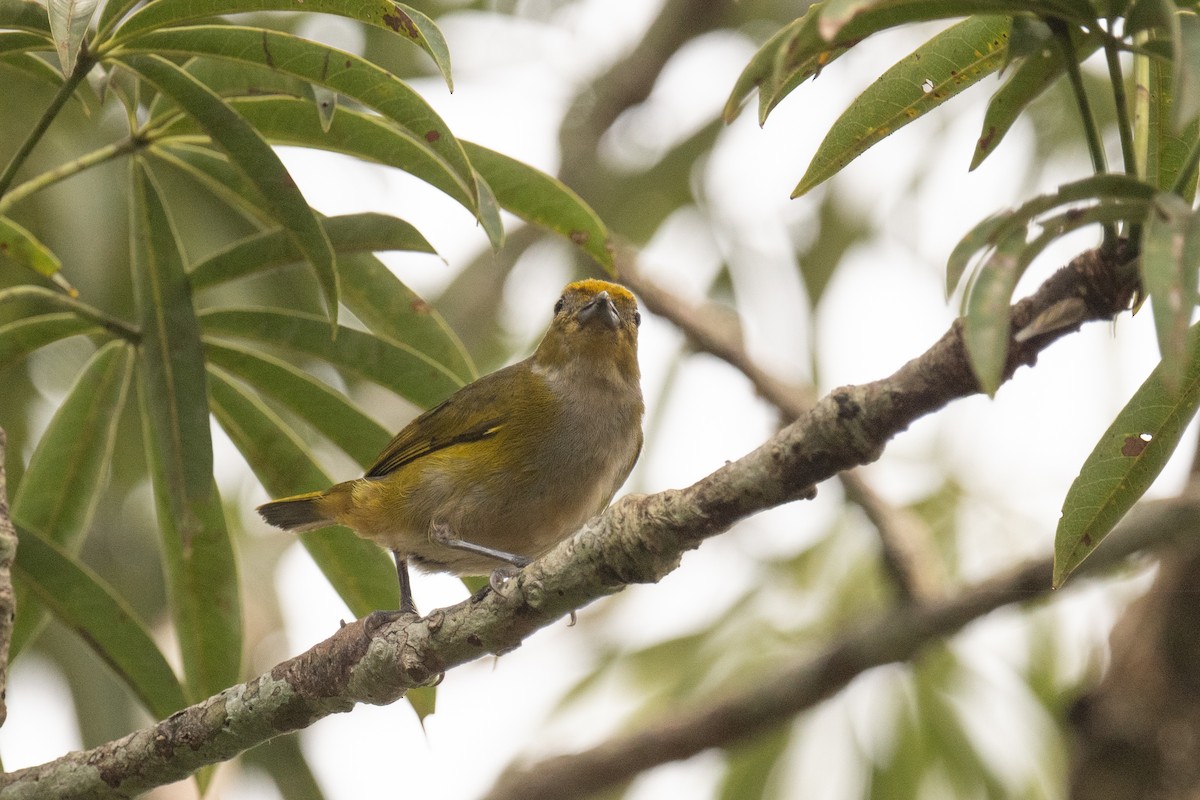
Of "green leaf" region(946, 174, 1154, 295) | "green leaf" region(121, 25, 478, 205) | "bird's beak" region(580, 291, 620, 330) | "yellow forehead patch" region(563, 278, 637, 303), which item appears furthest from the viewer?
"yellow forehead patch" region(563, 278, 637, 303)

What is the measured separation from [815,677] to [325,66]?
3187mm

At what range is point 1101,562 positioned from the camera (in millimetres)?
4727

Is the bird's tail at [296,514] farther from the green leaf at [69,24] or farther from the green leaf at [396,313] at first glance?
the green leaf at [69,24]

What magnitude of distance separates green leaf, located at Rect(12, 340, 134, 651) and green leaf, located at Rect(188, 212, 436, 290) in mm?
346

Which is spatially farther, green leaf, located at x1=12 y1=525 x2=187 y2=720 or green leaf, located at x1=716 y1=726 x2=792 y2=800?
green leaf, located at x1=716 y1=726 x2=792 y2=800

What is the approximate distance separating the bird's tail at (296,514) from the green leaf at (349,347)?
53 cm

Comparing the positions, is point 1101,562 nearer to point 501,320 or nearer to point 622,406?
point 622,406

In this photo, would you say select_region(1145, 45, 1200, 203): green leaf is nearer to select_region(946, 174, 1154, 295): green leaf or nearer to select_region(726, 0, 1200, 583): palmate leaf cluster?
select_region(726, 0, 1200, 583): palmate leaf cluster

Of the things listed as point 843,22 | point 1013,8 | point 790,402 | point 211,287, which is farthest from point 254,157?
point 790,402

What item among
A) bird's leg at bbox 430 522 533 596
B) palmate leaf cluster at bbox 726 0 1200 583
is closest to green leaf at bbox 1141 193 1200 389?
palmate leaf cluster at bbox 726 0 1200 583

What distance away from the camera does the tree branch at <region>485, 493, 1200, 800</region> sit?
4.57 meters

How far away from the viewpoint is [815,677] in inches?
194

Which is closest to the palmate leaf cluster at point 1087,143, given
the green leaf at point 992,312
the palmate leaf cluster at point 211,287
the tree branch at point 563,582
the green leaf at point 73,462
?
the green leaf at point 992,312

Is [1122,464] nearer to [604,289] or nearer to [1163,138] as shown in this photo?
[1163,138]
